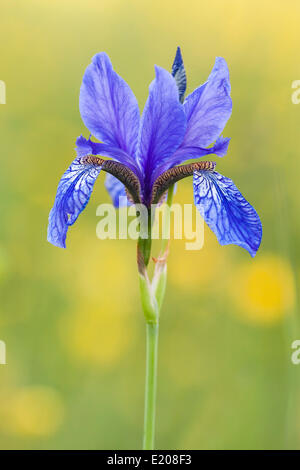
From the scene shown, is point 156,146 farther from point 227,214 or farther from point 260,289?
point 260,289

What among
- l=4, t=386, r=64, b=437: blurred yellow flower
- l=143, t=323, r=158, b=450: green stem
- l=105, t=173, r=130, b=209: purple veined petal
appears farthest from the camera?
l=4, t=386, r=64, b=437: blurred yellow flower

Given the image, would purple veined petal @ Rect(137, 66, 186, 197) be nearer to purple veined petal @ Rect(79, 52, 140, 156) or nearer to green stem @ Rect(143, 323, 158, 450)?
purple veined petal @ Rect(79, 52, 140, 156)

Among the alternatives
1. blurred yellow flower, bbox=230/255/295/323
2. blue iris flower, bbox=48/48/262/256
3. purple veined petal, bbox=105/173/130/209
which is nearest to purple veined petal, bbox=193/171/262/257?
blue iris flower, bbox=48/48/262/256

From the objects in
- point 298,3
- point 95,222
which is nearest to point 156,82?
point 95,222

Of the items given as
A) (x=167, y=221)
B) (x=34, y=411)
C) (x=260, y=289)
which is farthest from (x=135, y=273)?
(x=167, y=221)

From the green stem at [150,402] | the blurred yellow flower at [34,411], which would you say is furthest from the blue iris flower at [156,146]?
the blurred yellow flower at [34,411]
